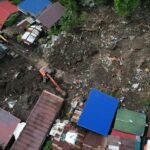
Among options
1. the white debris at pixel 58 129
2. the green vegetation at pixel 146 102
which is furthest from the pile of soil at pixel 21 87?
the green vegetation at pixel 146 102

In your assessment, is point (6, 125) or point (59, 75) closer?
point (6, 125)

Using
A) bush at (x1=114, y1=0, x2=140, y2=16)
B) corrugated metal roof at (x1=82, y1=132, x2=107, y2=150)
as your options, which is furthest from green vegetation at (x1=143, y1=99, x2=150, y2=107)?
bush at (x1=114, y1=0, x2=140, y2=16)

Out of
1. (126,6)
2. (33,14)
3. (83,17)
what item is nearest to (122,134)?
(126,6)

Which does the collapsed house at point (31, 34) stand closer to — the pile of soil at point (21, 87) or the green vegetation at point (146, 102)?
the pile of soil at point (21, 87)

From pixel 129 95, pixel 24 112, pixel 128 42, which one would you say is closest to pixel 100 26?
pixel 128 42

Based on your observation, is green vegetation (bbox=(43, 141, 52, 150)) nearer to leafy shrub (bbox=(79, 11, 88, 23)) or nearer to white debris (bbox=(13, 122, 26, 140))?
white debris (bbox=(13, 122, 26, 140))

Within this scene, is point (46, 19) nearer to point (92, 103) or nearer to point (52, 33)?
point (52, 33)

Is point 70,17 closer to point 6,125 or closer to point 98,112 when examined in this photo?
point 98,112

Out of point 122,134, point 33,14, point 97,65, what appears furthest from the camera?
point 33,14
